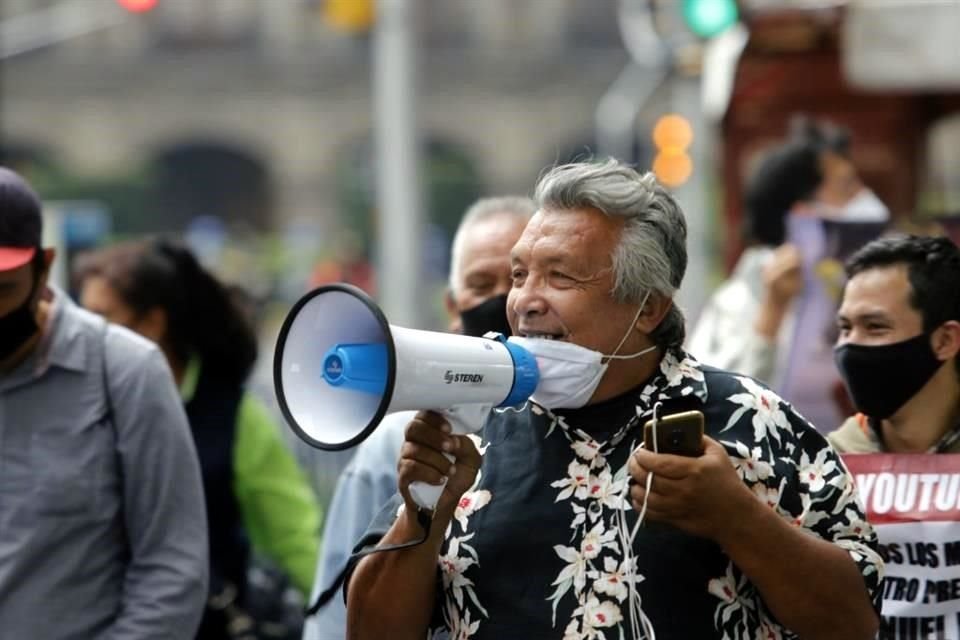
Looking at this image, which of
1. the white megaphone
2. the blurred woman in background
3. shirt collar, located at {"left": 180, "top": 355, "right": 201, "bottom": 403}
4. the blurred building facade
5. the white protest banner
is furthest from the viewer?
the blurred building facade

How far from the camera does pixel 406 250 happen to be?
13.9 m

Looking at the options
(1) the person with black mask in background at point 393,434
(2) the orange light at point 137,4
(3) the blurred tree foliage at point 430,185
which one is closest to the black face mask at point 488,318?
(1) the person with black mask in background at point 393,434

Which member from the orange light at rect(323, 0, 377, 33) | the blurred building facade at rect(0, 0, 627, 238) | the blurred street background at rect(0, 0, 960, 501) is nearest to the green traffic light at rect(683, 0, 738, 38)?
the orange light at rect(323, 0, 377, 33)

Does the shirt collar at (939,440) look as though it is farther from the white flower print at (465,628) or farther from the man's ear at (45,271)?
the man's ear at (45,271)

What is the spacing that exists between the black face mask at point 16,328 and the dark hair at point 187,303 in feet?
4.39

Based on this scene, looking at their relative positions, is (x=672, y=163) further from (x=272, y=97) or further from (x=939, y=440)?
(x=272, y=97)

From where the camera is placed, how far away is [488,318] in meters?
4.39

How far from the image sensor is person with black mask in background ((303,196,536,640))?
4.29 metres

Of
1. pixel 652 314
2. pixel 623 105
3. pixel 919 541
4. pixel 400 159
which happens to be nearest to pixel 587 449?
pixel 652 314

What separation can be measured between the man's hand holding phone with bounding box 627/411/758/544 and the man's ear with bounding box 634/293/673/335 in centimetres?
30

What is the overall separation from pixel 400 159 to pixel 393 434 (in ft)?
31.7

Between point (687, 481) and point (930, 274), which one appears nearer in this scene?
point (687, 481)

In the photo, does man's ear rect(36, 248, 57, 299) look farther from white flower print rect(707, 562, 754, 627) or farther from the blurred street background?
the blurred street background

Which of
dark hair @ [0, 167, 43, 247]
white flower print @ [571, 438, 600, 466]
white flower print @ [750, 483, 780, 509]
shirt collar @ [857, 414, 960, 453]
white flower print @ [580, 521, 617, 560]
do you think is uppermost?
dark hair @ [0, 167, 43, 247]
